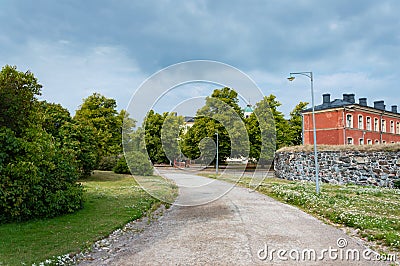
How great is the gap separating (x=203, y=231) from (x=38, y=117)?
654cm

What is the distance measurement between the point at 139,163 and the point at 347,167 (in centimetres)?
1663

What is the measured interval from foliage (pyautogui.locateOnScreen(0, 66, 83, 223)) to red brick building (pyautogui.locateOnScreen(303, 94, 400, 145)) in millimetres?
40885

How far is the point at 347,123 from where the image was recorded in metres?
45.3

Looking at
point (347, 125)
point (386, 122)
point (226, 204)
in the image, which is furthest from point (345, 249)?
point (386, 122)

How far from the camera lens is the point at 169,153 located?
19.6m

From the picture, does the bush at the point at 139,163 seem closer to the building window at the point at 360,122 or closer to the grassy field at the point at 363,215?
the grassy field at the point at 363,215

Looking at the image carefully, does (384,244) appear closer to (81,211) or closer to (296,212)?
(296,212)

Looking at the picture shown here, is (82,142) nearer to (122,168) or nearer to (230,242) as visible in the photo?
(122,168)

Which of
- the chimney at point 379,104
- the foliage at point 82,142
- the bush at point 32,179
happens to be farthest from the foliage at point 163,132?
the chimney at point 379,104

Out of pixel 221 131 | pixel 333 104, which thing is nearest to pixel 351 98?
pixel 333 104

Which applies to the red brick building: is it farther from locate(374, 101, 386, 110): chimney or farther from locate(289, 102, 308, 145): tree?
locate(289, 102, 308, 145): tree

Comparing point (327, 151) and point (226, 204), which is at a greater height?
point (327, 151)

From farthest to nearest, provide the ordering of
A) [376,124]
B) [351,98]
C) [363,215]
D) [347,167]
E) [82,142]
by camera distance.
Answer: [351,98] < [376,124] < [347,167] < [82,142] < [363,215]

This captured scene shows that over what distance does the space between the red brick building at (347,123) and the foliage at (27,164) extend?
4088 cm
